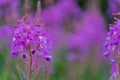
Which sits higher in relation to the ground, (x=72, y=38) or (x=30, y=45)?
(x=30, y=45)

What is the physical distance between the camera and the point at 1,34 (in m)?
6.55

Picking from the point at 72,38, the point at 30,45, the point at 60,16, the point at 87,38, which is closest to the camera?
the point at 30,45

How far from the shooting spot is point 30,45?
Answer: 11.1 ft

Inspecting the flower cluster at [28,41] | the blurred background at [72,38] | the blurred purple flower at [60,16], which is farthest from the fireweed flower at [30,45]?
the blurred purple flower at [60,16]

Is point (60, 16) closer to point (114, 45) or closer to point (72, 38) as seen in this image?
point (72, 38)

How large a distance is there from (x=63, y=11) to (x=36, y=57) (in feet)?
16.8

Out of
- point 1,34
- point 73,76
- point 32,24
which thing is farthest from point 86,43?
point 32,24

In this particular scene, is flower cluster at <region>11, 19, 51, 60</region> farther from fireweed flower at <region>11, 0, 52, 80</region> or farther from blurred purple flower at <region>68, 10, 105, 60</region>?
blurred purple flower at <region>68, 10, 105, 60</region>

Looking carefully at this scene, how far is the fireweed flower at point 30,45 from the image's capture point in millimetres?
3395

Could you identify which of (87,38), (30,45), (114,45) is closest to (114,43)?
(114,45)

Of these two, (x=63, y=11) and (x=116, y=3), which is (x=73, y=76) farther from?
(x=63, y=11)

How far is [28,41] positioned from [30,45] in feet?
0.08

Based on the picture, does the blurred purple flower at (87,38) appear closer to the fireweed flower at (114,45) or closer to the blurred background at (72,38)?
the blurred background at (72,38)

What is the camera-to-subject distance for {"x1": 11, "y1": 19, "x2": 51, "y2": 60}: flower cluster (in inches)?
134
